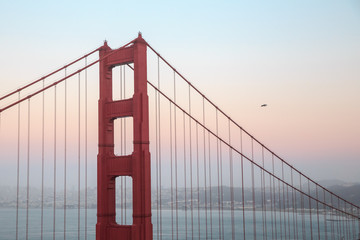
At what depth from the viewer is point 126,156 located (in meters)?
14.7

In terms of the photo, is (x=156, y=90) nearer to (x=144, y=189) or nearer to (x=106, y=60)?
(x=106, y=60)

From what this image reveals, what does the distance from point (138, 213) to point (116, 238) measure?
1.45 metres

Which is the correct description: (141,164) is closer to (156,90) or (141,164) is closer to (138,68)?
(138,68)

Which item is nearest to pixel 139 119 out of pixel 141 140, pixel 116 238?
pixel 141 140

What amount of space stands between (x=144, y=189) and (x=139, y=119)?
83.7 inches

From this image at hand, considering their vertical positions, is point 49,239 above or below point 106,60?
below

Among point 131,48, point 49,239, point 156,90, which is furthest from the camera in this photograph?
point 49,239

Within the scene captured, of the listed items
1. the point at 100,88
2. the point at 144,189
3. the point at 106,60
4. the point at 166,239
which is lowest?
the point at 166,239

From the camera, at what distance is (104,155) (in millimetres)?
15188

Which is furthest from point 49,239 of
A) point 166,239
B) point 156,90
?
point 156,90

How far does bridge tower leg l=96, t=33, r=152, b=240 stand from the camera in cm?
1410

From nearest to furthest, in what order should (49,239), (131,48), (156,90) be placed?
(131,48)
(156,90)
(49,239)

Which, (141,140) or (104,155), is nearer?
(141,140)

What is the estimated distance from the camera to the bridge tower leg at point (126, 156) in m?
14.1
